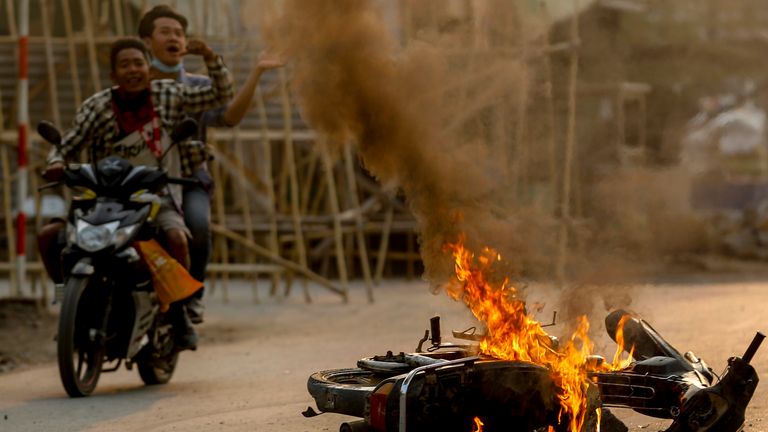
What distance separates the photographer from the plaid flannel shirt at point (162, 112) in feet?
21.5

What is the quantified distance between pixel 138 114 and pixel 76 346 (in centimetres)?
122

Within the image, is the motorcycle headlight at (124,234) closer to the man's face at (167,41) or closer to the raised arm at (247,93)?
the raised arm at (247,93)

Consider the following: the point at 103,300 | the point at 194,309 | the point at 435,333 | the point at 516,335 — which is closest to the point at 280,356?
A: the point at 194,309

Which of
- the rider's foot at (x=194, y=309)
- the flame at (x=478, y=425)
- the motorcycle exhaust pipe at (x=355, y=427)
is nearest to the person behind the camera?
the motorcycle exhaust pipe at (x=355, y=427)

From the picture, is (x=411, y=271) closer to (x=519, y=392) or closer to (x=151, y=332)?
(x=151, y=332)

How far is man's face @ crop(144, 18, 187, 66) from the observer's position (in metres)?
7.01

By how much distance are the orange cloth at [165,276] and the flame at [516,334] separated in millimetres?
1926

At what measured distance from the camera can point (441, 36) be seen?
20.3 ft

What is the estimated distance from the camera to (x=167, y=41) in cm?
701

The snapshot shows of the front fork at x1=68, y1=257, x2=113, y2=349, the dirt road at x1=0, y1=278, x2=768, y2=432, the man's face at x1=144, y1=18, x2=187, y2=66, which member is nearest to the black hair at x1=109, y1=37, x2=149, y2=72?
the man's face at x1=144, y1=18, x2=187, y2=66

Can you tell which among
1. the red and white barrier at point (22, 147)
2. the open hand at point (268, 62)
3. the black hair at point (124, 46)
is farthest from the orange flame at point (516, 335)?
the red and white barrier at point (22, 147)

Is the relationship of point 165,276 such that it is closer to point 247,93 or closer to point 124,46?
point 247,93

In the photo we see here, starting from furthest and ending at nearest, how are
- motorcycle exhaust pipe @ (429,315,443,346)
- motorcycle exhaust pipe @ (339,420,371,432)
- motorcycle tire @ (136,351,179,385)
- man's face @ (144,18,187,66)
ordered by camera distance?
man's face @ (144,18,187,66), motorcycle tire @ (136,351,179,385), motorcycle exhaust pipe @ (429,315,443,346), motorcycle exhaust pipe @ (339,420,371,432)

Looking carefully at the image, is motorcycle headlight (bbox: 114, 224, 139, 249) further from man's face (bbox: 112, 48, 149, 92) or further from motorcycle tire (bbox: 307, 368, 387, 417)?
motorcycle tire (bbox: 307, 368, 387, 417)
